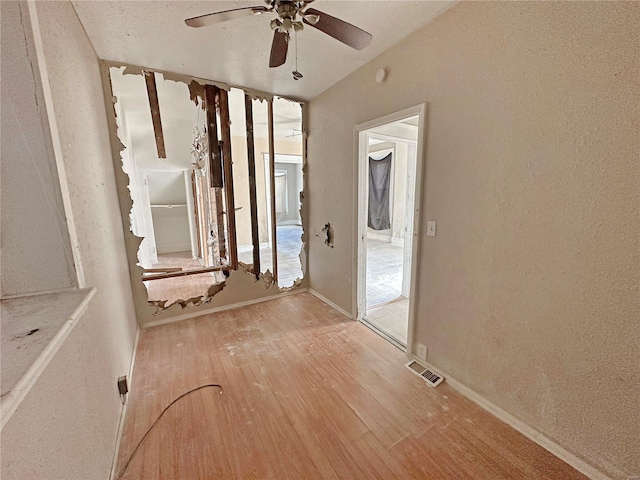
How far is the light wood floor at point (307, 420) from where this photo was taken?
4.03 feet

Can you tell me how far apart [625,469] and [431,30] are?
7.99 feet

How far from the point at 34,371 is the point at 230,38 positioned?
213 centimetres

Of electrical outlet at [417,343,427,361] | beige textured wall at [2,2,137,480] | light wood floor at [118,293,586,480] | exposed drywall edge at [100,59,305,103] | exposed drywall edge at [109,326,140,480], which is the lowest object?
light wood floor at [118,293,586,480]

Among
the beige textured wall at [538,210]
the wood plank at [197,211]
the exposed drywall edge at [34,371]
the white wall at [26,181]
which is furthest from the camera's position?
the wood plank at [197,211]

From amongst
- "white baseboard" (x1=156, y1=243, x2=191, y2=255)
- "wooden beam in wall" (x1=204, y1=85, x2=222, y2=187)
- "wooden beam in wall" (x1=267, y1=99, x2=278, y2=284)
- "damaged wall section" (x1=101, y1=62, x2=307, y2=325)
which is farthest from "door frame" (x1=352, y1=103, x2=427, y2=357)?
"white baseboard" (x1=156, y1=243, x2=191, y2=255)

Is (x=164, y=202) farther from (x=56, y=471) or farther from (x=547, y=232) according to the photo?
(x=547, y=232)

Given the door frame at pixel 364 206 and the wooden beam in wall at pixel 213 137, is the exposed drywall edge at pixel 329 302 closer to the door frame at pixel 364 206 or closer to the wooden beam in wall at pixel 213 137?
the door frame at pixel 364 206

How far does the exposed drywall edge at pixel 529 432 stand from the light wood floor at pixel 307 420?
3cm

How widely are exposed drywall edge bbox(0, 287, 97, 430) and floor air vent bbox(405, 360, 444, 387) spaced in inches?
76.6

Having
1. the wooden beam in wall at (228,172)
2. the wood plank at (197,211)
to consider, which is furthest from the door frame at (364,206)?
the wood plank at (197,211)

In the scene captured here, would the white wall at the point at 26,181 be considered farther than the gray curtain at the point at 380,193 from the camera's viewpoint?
No

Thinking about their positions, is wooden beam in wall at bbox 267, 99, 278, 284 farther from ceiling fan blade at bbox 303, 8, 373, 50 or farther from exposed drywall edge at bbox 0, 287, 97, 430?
exposed drywall edge at bbox 0, 287, 97, 430

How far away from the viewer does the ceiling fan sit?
118cm

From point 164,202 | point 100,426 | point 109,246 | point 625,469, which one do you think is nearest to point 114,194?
point 109,246
